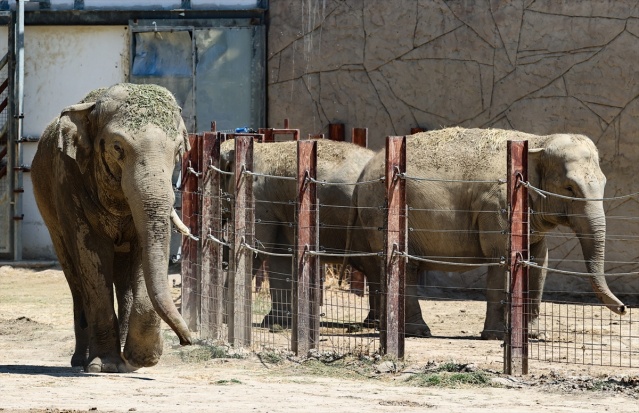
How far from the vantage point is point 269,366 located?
1021cm

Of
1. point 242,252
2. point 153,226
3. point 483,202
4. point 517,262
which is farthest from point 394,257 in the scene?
point 483,202

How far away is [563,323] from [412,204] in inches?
84.1

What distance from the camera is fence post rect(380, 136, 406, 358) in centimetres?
1012

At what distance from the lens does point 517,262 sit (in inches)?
376

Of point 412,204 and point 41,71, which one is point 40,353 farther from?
point 41,71

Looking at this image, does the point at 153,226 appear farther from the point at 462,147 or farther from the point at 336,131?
the point at 336,131

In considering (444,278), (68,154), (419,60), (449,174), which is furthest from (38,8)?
(68,154)

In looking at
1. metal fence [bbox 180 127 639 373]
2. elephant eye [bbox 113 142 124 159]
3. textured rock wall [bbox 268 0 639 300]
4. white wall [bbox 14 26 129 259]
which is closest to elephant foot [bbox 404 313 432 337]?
metal fence [bbox 180 127 639 373]

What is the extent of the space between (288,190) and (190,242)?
1893mm

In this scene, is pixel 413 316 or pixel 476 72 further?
pixel 476 72

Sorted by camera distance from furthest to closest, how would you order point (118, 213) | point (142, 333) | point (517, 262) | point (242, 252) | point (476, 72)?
point (476, 72) → point (242, 252) → point (118, 213) → point (517, 262) → point (142, 333)

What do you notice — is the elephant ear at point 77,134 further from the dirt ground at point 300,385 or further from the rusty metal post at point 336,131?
the rusty metal post at point 336,131

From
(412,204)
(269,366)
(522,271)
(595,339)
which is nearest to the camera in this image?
(522,271)

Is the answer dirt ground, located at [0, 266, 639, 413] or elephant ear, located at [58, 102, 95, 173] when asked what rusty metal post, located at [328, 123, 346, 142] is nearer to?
dirt ground, located at [0, 266, 639, 413]
